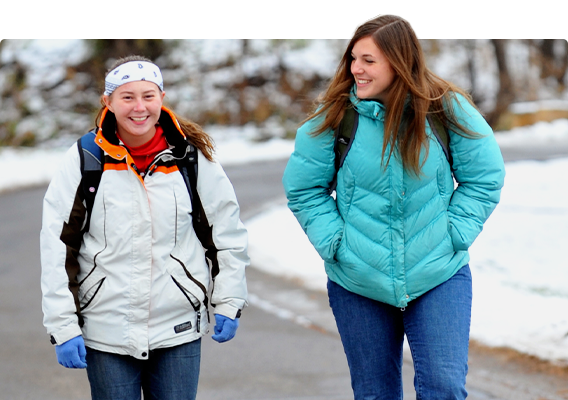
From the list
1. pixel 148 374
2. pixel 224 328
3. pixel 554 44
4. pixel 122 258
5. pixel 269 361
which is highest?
pixel 122 258

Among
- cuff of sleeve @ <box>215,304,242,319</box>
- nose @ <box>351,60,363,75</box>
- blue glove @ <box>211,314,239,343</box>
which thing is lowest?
blue glove @ <box>211,314,239,343</box>

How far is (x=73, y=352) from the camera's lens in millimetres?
2781

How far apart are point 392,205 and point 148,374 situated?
114cm

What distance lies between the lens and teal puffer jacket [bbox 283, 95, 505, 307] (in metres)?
3.08

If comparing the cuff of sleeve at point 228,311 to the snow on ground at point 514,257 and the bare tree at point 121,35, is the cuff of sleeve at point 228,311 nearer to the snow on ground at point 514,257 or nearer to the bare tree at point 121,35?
the snow on ground at point 514,257

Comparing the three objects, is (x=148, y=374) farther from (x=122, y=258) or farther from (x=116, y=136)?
(x=116, y=136)

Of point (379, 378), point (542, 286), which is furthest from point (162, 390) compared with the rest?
point (542, 286)

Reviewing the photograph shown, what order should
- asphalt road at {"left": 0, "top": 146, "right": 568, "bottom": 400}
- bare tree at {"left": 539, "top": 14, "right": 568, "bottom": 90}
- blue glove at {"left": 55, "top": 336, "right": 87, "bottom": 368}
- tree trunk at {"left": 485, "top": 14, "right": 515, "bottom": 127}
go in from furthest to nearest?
bare tree at {"left": 539, "top": 14, "right": 568, "bottom": 90}
tree trunk at {"left": 485, "top": 14, "right": 515, "bottom": 127}
asphalt road at {"left": 0, "top": 146, "right": 568, "bottom": 400}
blue glove at {"left": 55, "top": 336, "right": 87, "bottom": 368}

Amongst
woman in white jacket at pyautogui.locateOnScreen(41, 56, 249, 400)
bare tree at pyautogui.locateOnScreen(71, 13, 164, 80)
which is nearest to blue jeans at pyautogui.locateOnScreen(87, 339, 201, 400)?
woman in white jacket at pyautogui.locateOnScreen(41, 56, 249, 400)

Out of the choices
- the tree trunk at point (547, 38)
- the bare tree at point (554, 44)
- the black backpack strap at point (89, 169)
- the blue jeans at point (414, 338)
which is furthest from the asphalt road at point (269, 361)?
the tree trunk at point (547, 38)

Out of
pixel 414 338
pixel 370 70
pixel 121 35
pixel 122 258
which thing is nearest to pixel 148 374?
pixel 122 258

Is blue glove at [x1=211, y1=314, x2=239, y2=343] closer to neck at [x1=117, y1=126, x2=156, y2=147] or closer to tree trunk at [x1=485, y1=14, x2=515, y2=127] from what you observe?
neck at [x1=117, y1=126, x2=156, y2=147]

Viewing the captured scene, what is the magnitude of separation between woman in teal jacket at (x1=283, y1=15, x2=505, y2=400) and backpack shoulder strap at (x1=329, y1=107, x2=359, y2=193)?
2cm

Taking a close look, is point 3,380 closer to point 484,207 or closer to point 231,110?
point 484,207
